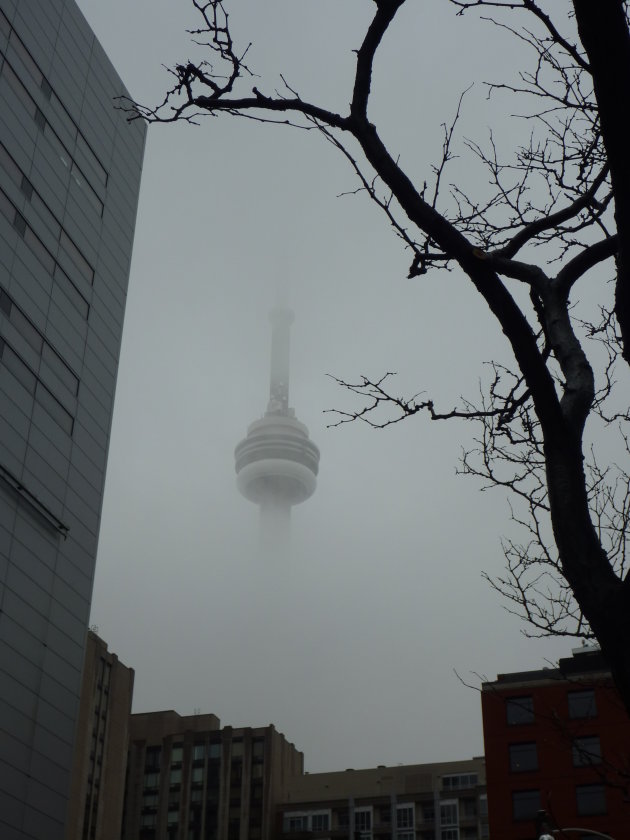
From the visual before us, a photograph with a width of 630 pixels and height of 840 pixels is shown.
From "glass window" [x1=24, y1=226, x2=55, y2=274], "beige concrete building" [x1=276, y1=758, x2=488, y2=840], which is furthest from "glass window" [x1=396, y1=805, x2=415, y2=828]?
"glass window" [x1=24, y1=226, x2=55, y2=274]

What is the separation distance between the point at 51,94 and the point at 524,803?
44003 mm

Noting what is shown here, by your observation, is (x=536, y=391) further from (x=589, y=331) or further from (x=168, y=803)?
(x=168, y=803)

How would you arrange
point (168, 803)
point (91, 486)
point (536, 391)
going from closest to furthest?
point (536, 391), point (91, 486), point (168, 803)

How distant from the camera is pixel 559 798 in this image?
55.9 m

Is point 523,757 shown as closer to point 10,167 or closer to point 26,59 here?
point 10,167

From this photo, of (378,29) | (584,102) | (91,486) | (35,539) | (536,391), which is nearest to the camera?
(536,391)

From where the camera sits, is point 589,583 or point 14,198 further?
point 14,198

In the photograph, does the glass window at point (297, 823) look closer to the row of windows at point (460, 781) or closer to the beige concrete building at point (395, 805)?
the beige concrete building at point (395, 805)

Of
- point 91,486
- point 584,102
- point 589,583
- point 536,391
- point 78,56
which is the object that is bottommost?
point 589,583

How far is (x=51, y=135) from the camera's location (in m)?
50.2

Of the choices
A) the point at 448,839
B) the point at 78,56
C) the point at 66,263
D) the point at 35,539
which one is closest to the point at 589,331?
the point at 35,539

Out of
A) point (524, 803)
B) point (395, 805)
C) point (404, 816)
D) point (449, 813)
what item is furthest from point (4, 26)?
point (404, 816)

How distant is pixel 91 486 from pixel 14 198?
13.6 m

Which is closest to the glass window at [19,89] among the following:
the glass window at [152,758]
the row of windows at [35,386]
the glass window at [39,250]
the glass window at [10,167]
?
the glass window at [10,167]
